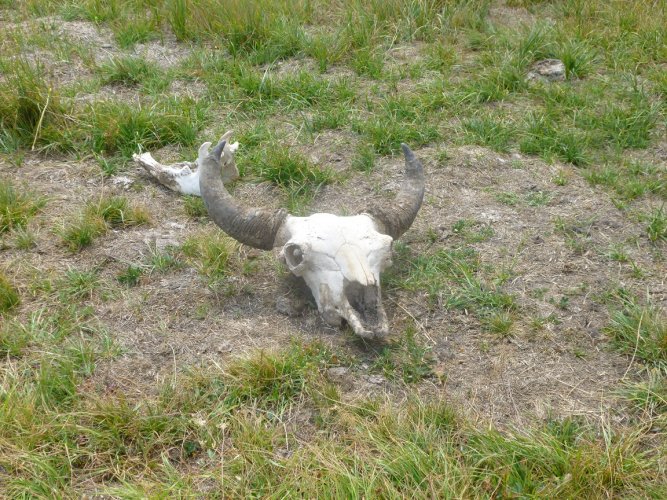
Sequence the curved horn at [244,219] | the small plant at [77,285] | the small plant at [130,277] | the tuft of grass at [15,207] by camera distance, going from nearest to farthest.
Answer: the curved horn at [244,219], the small plant at [77,285], the small plant at [130,277], the tuft of grass at [15,207]

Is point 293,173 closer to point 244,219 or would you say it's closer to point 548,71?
point 244,219

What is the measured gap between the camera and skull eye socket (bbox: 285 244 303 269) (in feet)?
13.7

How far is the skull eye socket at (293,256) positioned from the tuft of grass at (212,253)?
0.63 meters

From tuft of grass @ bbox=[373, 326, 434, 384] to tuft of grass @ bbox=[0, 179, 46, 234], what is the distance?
104 inches

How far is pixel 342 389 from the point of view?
3834mm

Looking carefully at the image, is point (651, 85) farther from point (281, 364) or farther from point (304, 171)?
point (281, 364)

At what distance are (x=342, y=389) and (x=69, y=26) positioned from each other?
5.76 metres

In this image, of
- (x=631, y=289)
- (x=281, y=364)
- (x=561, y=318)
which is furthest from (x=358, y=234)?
(x=631, y=289)

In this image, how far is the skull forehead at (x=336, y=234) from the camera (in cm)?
414

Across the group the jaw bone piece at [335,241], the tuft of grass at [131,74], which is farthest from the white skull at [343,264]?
the tuft of grass at [131,74]

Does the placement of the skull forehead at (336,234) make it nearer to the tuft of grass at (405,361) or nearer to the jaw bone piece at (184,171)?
the tuft of grass at (405,361)

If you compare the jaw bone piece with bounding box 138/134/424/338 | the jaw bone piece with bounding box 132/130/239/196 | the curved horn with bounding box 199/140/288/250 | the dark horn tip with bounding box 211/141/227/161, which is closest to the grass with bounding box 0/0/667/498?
the jaw bone piece with bounding box 132/130/239/196

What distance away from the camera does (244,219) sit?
4.35m

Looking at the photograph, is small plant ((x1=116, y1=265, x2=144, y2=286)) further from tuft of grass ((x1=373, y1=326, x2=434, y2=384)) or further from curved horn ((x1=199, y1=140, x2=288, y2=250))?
tuft of grass ((x1=373, y1=326, x2=434, y2=384))
